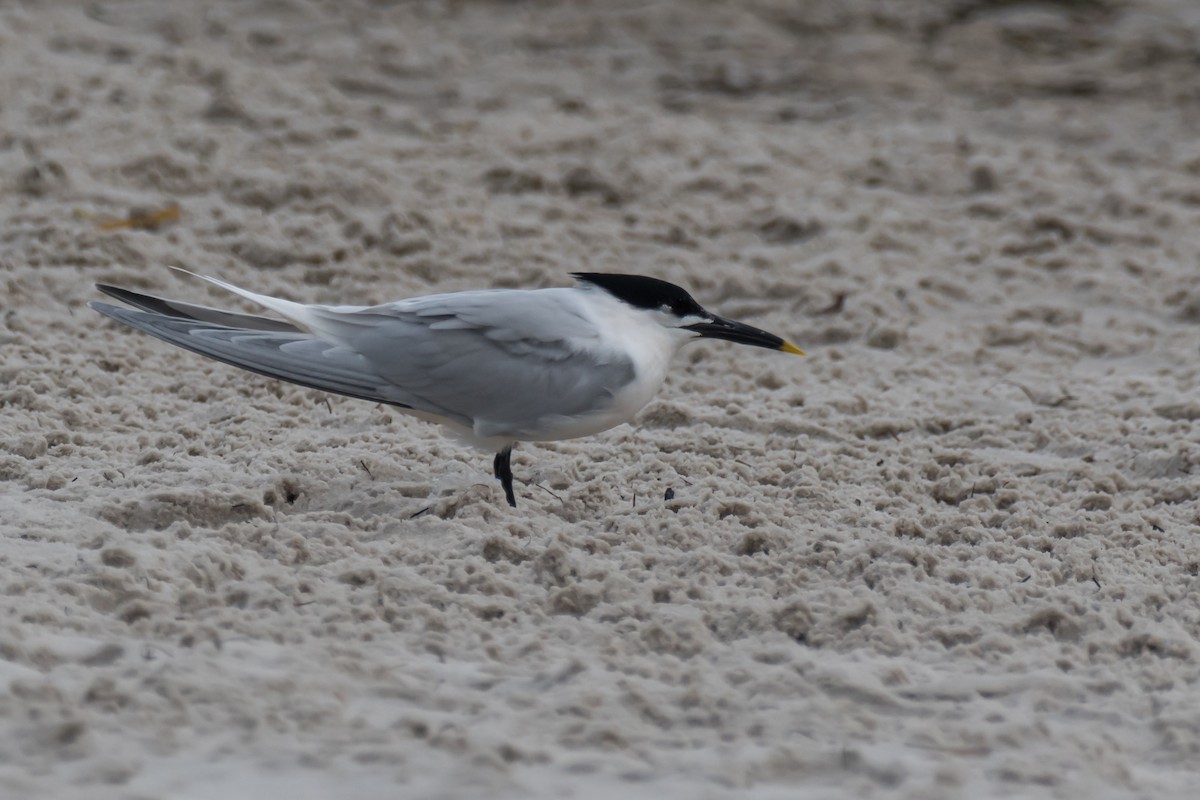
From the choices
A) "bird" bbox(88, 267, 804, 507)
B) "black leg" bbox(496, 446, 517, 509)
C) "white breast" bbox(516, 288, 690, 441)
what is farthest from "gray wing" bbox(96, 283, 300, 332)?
"white breast" bbox(516, 288, 690, 441)

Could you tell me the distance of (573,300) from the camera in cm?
359

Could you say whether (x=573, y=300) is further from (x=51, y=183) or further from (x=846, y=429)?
(x=51, y=183)

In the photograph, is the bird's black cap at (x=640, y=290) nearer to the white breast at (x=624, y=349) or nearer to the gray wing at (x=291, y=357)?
the white breast at (x=624, y=349)

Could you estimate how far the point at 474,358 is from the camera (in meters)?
3.49

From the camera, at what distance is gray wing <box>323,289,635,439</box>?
3.46 meters

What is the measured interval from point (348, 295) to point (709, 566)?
2.07 meters

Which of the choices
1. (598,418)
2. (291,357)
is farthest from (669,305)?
(291,357)

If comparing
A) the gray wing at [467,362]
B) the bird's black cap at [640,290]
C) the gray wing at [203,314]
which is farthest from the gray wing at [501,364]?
the gray wing at [203,314]

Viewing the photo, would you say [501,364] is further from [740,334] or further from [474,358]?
[740,334]

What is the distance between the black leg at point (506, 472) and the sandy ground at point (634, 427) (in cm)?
7

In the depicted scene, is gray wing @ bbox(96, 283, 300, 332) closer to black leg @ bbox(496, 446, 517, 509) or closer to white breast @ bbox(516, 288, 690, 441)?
black leg @ bbox(496, 446, 517, 509)

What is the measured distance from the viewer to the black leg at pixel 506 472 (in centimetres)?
351

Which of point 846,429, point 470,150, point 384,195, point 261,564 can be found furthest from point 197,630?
point 470,150

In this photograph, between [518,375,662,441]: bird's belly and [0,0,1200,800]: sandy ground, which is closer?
[0,0,1200,800]: sandy ground
